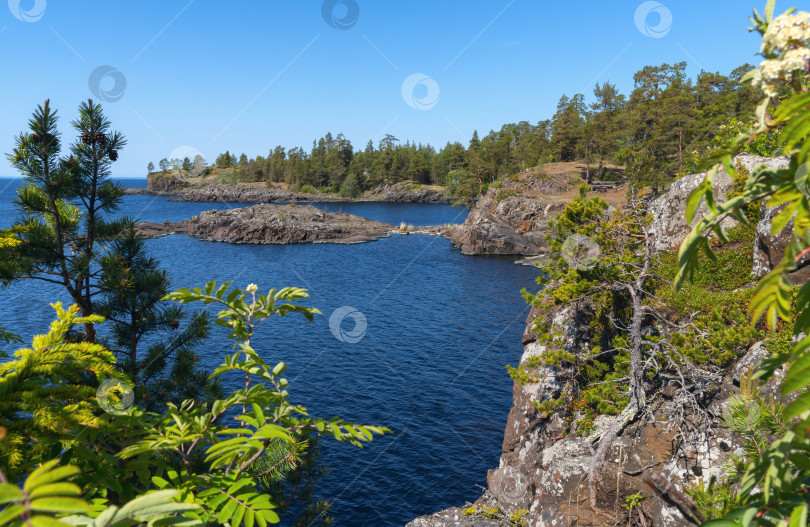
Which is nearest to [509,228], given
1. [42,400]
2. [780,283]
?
[42,400]

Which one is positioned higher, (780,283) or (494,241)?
(780,283)

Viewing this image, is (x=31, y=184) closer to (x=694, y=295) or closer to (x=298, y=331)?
(x=694, y=295)

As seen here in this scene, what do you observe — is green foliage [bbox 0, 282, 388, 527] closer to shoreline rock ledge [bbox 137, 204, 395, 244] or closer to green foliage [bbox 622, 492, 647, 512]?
green foliage [bbox 622, 492, 647, 512]

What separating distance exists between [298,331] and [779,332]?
40204mm

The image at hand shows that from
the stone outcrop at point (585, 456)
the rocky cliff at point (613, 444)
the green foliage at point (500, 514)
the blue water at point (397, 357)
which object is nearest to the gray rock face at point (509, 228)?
the blue water at point (397, 357)

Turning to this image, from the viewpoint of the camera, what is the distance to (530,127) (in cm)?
18262

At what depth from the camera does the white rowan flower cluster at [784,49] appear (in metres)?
2.61

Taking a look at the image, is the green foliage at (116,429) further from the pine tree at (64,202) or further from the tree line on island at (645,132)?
the tree line on island at (645,132)

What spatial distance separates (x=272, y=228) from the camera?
103125 mm

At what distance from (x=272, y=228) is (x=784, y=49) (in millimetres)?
105866

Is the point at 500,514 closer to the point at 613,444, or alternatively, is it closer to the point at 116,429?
the point at 613,444

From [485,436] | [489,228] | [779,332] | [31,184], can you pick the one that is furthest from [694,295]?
[489,228]

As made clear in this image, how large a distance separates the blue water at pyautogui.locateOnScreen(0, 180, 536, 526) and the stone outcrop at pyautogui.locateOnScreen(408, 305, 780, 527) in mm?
4086

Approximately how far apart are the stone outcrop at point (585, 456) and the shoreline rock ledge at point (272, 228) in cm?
8372
